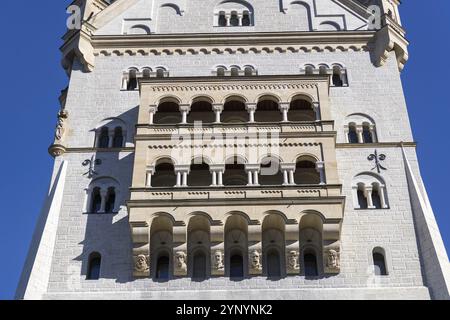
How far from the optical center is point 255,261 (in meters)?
23.3

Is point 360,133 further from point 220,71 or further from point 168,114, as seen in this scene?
point 168,114

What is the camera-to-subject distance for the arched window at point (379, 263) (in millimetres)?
23453

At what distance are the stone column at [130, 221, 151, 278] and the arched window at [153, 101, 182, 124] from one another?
15.6 ft

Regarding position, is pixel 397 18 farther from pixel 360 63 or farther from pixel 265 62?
pixel 265 62

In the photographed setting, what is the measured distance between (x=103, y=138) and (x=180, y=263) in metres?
5.95

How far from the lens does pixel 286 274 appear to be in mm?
23203

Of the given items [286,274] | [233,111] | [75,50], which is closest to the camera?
[286,274]

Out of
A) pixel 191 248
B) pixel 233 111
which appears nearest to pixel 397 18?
pixel 233 111

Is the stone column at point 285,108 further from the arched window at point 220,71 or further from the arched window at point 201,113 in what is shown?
the arched window at point 220,71

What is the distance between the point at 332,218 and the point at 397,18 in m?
10.8

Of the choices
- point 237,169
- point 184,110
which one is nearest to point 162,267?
point 237,169

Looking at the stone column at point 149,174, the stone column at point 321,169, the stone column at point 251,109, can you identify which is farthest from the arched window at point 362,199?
the stone column at point 149,174

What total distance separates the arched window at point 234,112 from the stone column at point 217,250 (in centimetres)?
480

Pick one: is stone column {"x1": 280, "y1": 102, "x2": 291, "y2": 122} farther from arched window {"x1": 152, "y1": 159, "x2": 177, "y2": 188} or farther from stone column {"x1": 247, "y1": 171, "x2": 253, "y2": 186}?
arched window {"x1": 152, "y1": 159, "x2": 177, "y2": 188}
